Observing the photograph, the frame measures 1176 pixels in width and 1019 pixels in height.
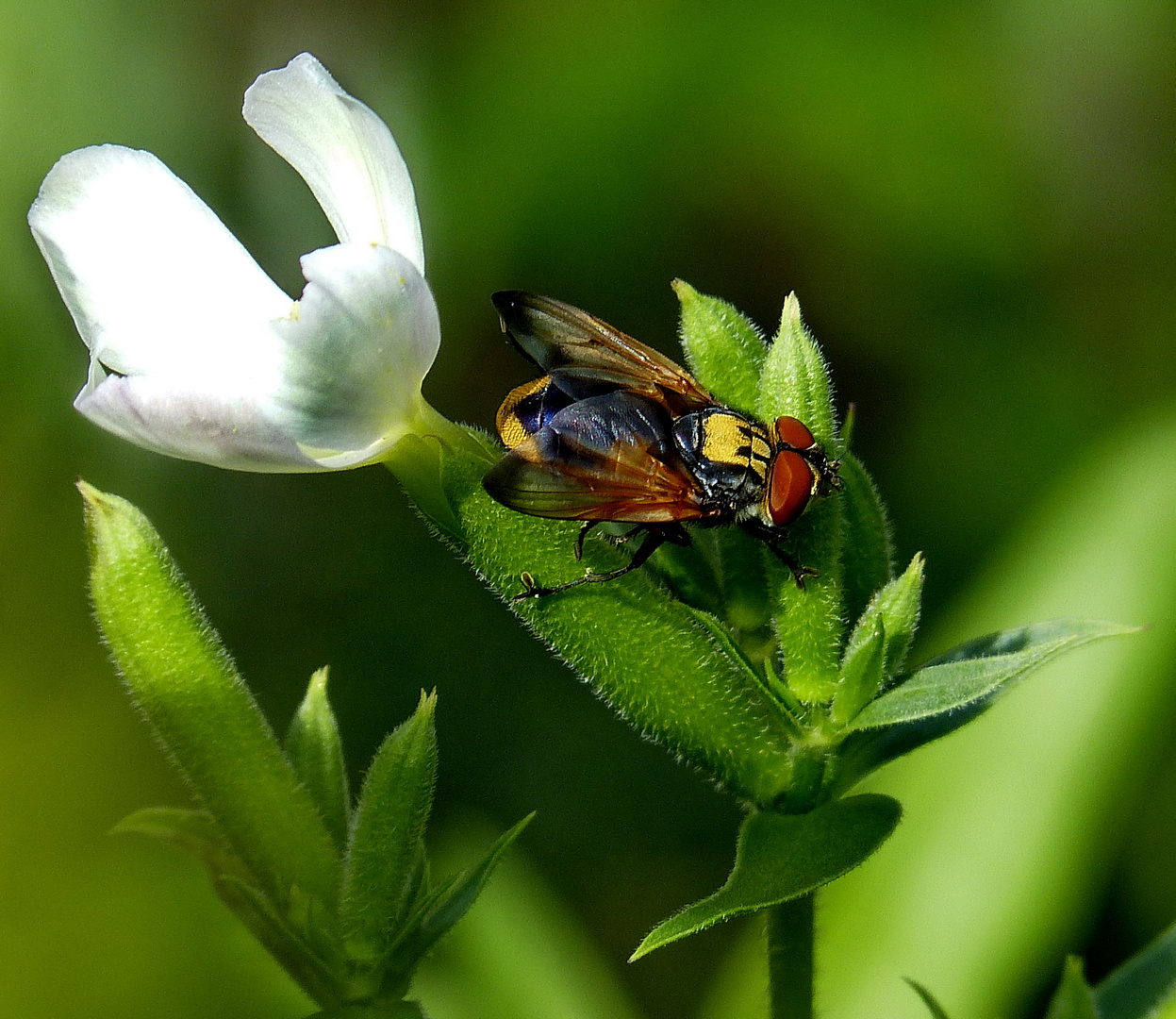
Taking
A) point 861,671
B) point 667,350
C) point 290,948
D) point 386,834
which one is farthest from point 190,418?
point 667,350

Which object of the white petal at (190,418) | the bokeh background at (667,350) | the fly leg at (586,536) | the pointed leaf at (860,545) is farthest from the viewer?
the bokeh background at (667,350)

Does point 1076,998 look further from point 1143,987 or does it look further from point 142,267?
point 142,267

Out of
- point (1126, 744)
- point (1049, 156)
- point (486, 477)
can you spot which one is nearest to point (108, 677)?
point (486, 477)

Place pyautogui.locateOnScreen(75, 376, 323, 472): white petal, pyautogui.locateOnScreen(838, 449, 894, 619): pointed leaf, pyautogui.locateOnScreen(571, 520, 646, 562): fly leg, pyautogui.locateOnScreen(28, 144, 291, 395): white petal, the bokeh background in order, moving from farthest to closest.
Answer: the bokeh background, pyautogui.locateOnScreen(838, 449, 894, 619): pointed leaf, pyautogui.locateOnScreen(571, 520, 646, 562): fly leg, pyautogui.locateOnScreen(28, 144, 291, 395): white petal, pyautogui.locateOnScreen(75, 376, 323, 472): white petal

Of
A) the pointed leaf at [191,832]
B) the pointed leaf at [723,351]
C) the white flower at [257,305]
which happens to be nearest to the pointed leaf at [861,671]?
the pointed leaf at [723,351]

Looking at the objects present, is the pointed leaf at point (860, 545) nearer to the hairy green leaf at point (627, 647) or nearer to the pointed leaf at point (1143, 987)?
the hairy green leaf at point (627, 647)

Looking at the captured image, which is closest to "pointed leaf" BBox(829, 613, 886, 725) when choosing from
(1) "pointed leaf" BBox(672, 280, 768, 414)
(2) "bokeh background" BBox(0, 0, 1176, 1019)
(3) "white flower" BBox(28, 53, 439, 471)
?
(1) "pointed leaf" BBox(672, 280, 768, 414)

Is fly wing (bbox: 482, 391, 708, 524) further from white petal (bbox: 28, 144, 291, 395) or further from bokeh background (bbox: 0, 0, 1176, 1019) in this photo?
bokeh background (bbox: 0, 0, 1176, 1019)
